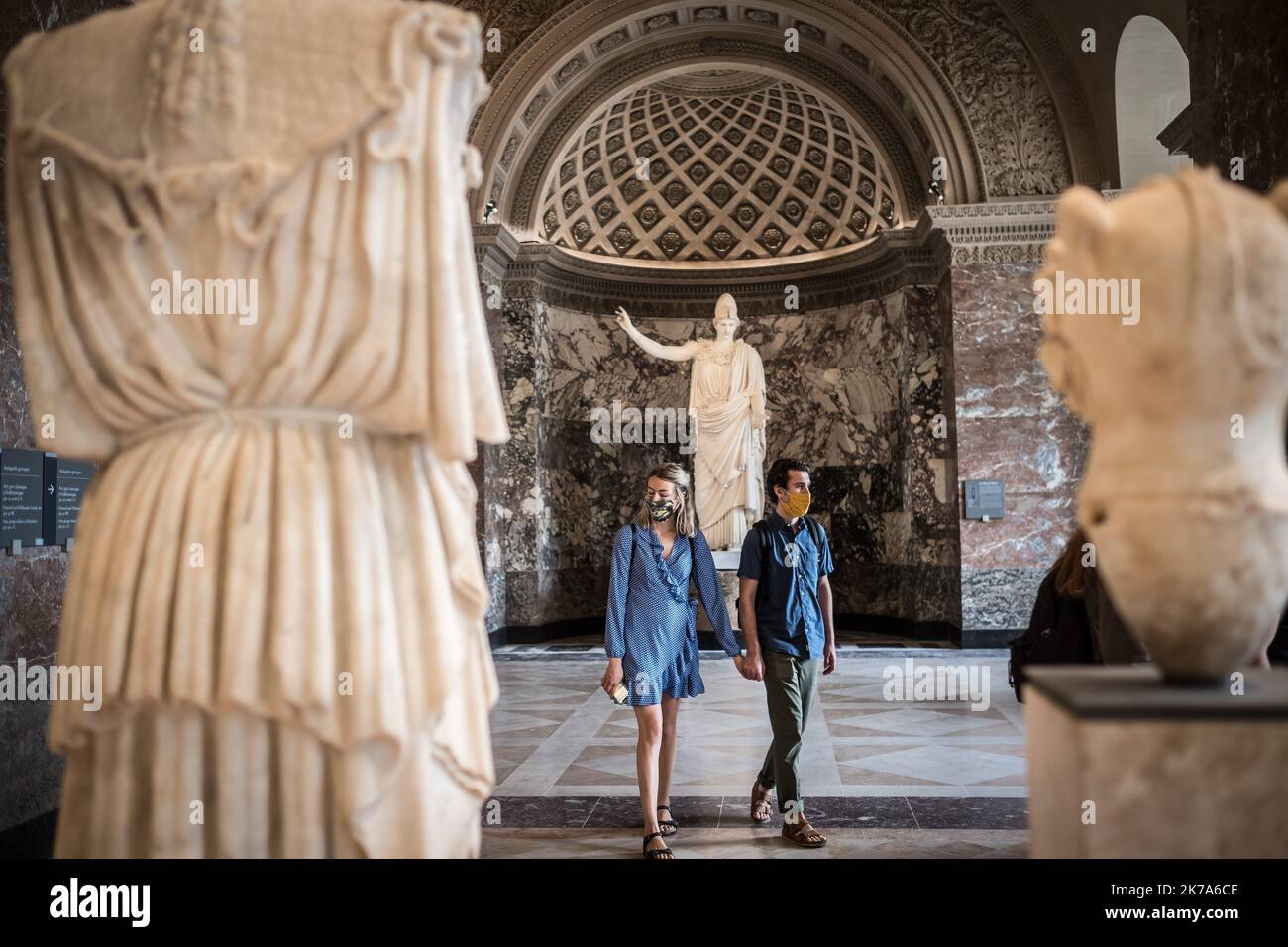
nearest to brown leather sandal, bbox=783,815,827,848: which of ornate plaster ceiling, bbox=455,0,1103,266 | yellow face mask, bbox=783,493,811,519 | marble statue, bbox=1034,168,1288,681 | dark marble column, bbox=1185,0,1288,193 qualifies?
yellow face mask, bbox=783,493,811,519

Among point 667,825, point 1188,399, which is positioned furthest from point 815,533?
point 1188,399

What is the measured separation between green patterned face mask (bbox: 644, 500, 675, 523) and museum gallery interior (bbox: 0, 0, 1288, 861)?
0.05 ft

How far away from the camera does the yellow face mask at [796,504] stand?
488 cm

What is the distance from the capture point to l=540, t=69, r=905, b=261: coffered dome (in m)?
14.5

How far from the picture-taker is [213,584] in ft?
6.31

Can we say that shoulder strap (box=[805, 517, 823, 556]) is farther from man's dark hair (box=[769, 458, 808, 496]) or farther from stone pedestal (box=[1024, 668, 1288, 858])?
stone pedestal (box=[1024, 668, 1288, 858])

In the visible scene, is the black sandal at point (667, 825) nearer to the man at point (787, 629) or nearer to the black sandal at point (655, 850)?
the black sandal at point (655, 850)

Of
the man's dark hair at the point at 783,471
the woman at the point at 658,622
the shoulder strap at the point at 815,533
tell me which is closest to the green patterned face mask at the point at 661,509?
the woman at the point at 658,622

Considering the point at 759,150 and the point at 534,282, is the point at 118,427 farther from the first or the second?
the point at 759,150

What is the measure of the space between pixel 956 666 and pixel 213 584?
9532mm

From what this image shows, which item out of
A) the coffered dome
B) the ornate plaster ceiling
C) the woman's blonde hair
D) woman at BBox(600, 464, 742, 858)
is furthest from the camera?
the coffered dome

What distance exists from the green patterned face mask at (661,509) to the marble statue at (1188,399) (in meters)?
2.86

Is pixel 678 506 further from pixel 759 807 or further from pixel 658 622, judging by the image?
→ pixel 759 807

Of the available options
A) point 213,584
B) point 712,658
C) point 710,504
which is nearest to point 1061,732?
point 213,584
